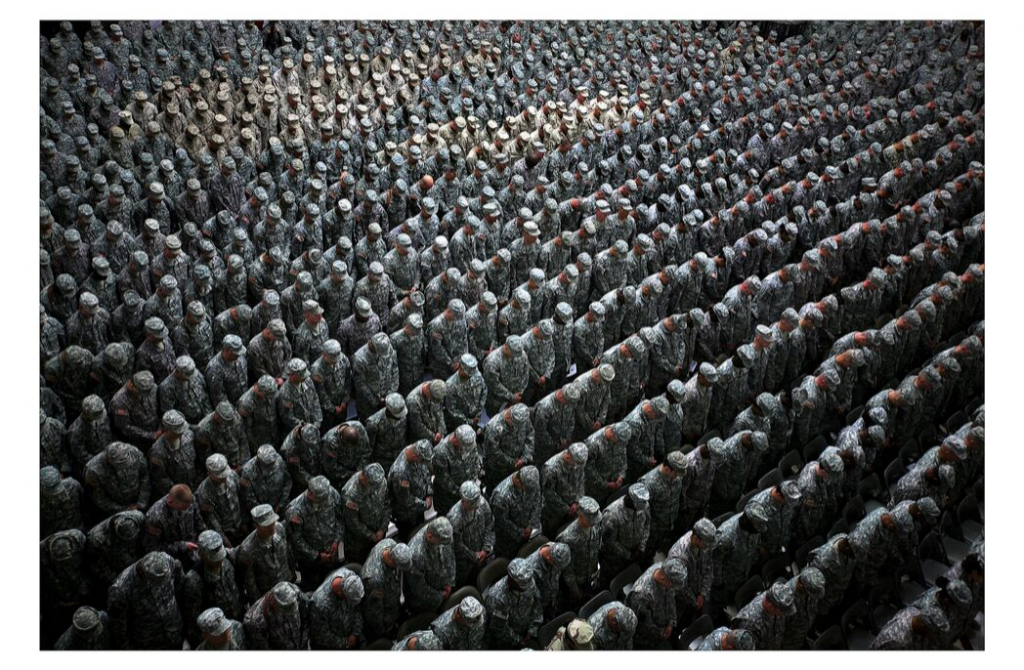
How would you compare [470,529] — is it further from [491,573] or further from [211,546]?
[211,546]

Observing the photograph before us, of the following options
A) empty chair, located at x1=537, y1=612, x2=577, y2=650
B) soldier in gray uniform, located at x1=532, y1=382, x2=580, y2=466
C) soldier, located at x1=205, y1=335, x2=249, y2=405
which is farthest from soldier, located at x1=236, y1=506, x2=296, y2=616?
soldier in gray uniform, located at x1=532, y1=382, x2=580, y2=466

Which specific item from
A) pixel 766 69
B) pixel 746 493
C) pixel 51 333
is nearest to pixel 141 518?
pixel 51 333

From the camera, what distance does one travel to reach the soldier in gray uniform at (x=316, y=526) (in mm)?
4578

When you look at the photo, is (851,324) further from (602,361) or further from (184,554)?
(184,554)

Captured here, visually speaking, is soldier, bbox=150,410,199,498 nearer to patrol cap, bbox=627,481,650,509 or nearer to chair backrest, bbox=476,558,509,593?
chair backrest, bbox=476,558,509,593

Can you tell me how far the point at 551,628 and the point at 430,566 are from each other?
78cm

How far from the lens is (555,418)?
555cm

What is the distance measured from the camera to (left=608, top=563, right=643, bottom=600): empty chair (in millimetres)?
4832

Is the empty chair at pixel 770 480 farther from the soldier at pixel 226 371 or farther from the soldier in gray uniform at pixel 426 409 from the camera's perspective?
the soldier at pixel 226 371

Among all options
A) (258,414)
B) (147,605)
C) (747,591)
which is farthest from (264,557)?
(747,591)

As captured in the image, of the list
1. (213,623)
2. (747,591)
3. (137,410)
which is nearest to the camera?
(213,623)

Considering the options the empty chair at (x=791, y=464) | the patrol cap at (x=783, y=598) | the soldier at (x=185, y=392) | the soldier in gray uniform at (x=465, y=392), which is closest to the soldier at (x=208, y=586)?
the soldier at (x=185, y=392)

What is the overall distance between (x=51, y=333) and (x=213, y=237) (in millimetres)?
1856

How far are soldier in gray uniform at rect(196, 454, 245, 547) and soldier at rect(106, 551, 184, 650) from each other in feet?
1.51
